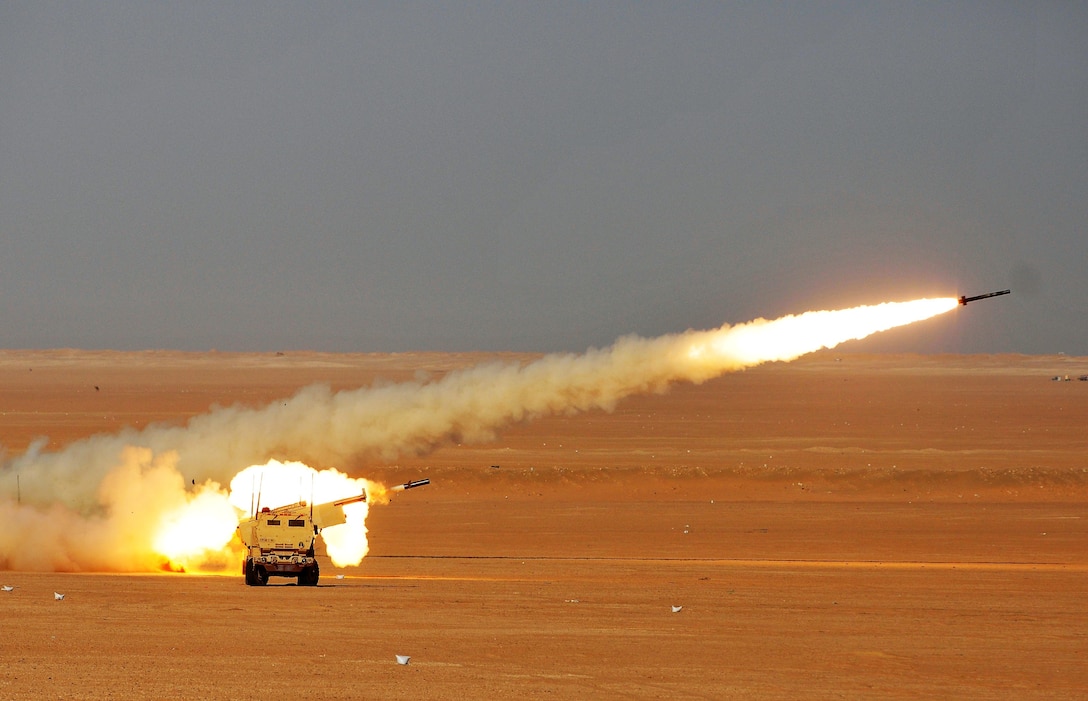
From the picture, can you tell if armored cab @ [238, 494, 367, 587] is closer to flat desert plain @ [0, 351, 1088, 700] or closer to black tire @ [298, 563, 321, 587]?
black tire @ [298, 563, 321, 587]

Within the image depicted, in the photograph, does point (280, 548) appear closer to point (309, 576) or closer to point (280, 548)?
point (280, 548)

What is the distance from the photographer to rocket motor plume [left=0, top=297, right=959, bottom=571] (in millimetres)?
36781

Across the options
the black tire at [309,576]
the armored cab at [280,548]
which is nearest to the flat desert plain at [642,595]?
the black tire at [309,576]

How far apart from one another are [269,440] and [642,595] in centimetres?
1272

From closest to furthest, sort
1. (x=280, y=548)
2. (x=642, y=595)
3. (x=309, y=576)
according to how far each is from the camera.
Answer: (x=642, y=595), (x=280, y=548), (x=309, y=576)

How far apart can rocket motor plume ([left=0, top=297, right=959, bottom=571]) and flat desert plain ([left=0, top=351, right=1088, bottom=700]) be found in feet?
3.57

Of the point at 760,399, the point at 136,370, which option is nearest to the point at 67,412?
the point at 760,399

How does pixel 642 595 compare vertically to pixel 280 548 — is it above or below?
below

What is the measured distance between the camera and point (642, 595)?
3058 centimetres

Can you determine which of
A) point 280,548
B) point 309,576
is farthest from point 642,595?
point 280,548

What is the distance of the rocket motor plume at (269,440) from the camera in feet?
121

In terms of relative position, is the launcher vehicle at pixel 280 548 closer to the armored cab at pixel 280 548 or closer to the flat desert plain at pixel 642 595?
the armored cab at pixel 280 548

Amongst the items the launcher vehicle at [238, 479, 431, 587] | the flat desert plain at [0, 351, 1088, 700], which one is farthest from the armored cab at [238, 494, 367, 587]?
the flat desert plain at [0, 351, 1088, 700]

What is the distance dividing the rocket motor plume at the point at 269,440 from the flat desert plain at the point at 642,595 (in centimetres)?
109
